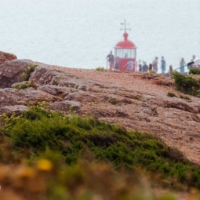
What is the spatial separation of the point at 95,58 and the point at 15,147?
216 ft

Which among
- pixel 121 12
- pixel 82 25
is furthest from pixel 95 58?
pixel 121 12

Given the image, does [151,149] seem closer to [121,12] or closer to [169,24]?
[169,24]

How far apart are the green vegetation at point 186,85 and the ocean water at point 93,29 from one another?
46.7 meters

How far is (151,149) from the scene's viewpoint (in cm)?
822

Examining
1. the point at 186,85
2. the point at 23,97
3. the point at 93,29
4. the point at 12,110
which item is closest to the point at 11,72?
the point at 186,85

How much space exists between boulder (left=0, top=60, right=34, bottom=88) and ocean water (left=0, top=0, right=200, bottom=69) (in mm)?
47619

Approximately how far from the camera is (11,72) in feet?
52.8

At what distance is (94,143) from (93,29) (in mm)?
93832

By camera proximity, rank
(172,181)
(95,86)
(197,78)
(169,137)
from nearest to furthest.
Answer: (172,181) < (169,137) < (95,86) < (197,78)

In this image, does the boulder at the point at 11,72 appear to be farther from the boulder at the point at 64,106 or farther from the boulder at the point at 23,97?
the boulder at the point at 64,106

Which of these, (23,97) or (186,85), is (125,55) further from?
(23,97)

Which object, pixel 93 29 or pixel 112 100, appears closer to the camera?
pixel 112 100

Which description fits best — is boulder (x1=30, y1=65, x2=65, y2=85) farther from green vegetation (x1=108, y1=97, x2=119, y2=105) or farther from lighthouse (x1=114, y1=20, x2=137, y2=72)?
lighthouse (x1=114, y1=20, x2=137, y2=72)

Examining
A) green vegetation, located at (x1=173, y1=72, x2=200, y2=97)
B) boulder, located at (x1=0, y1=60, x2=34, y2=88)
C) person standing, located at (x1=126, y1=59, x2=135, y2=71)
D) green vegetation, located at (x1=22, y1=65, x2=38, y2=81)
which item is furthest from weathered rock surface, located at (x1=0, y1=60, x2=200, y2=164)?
person standing, located at (x1=126, y1=59, x2=135, y2=71)
